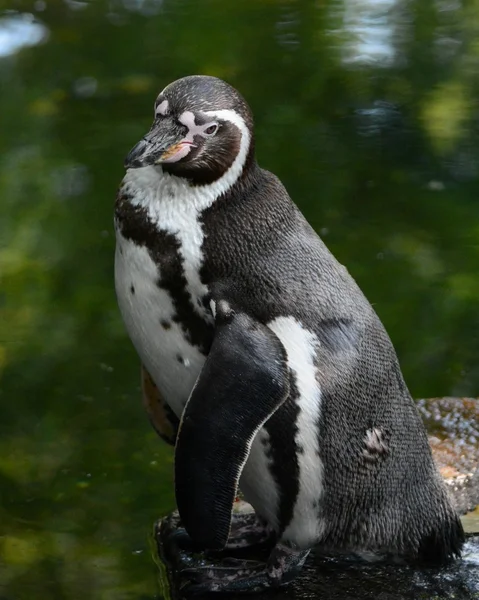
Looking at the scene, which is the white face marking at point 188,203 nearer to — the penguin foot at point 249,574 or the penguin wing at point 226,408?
the penguin wing at point 226,408

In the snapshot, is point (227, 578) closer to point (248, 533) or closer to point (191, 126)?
point (248, 533)

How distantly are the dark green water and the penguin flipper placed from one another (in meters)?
0.46

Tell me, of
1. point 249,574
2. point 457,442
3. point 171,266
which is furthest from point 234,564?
point 457,442

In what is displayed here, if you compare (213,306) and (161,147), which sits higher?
(161,147)

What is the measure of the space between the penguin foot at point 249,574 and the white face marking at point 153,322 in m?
0.34

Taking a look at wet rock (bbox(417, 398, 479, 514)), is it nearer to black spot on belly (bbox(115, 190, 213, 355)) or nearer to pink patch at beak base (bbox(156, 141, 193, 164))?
black spot on belly (bbox(115, 190, 213, 355))

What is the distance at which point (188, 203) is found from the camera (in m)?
2.04

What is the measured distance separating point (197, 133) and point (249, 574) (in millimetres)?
859

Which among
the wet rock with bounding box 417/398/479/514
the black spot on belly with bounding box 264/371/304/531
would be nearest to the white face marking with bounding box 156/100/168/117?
the black spot on belly with bounding box 264/371/304/531

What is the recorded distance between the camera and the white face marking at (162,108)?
199 cm

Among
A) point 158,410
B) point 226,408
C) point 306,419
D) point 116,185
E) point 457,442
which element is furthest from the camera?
point 116,185

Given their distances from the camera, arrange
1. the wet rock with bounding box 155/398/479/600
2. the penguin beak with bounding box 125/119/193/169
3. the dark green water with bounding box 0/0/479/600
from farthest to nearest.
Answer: the dark green water with bounding box 0/0/479/600 < the wet rock with bounding box 155/398/479/600 < the penguin beak with bounding box 125/119/193/169

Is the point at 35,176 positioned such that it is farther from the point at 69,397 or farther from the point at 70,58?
the point at 69,397

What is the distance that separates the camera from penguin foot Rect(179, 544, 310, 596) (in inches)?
85.9
